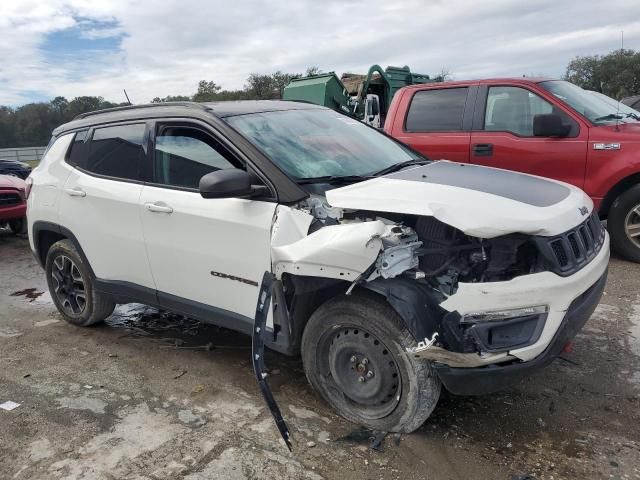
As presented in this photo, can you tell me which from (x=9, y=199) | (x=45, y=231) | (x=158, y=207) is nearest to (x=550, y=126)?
(x=158, y=207)

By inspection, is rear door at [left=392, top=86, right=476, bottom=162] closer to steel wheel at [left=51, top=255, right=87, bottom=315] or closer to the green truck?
steel wheel at [left=51, top=255, right=87, bottom=315]

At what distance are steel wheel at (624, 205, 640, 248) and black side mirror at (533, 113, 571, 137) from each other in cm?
106

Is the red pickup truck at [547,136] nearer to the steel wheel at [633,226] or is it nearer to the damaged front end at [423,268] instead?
the steel wheel at [633,226]

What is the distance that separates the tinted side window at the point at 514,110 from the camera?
19.5 feet

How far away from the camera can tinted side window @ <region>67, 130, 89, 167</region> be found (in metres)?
4.39

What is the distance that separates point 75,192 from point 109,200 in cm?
47

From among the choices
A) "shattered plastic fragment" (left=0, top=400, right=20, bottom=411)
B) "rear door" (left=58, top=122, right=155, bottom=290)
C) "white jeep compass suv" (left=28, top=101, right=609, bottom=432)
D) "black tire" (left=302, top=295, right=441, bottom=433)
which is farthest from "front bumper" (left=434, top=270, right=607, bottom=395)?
"shattered plastic fragment" (left=0, top=400, right=20, bottom=411)

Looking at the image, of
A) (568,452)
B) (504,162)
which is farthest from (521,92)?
(568,452)

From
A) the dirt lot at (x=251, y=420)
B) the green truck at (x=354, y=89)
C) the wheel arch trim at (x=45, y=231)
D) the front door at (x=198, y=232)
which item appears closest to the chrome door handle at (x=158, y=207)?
the front door at (x=198, y=232)

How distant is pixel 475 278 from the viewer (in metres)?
2.70

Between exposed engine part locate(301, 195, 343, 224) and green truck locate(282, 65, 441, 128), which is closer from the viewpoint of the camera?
exposed engine part locate(301, 195, 343, 224)

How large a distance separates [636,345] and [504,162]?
264cm

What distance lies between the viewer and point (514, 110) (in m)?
6.06

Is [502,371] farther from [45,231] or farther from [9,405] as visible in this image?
[45,231]
